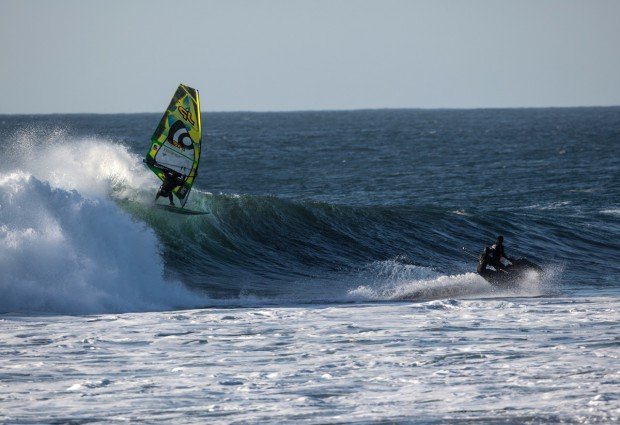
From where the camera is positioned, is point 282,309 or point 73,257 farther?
point 73,257

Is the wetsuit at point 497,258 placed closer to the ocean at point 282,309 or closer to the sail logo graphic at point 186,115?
the ocean at point 282,309

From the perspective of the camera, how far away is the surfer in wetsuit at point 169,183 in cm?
1717

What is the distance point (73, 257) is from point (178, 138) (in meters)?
2.97

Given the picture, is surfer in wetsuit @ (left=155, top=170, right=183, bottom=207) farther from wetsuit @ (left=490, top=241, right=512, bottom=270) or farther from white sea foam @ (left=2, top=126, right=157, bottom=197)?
wetsuit @ (left=490, top=241, right=512, bottom=270)

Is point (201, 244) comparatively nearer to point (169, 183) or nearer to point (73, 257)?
point (169, 183)

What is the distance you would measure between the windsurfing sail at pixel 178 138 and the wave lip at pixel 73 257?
1.07 metres

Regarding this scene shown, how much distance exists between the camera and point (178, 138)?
16.9 m

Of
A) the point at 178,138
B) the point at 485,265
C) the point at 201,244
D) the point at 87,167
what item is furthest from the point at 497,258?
the point at 87,167

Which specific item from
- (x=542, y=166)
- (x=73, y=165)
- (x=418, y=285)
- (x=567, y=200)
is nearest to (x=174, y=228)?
(x=73, y=165)

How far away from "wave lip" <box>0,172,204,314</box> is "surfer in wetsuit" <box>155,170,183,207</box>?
992 mm

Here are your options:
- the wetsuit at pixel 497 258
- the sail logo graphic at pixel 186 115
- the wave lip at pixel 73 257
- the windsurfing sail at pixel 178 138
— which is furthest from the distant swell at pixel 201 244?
the sail logo graphic at pixel 186 115

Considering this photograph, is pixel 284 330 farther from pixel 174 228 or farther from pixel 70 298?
pixel 174 228

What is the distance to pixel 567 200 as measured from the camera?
101 ft

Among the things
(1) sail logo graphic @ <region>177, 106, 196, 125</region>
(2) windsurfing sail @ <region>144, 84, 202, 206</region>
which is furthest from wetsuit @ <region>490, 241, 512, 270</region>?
(1) sail logo graphic @ <region>177, 106, 196, 125</region>
